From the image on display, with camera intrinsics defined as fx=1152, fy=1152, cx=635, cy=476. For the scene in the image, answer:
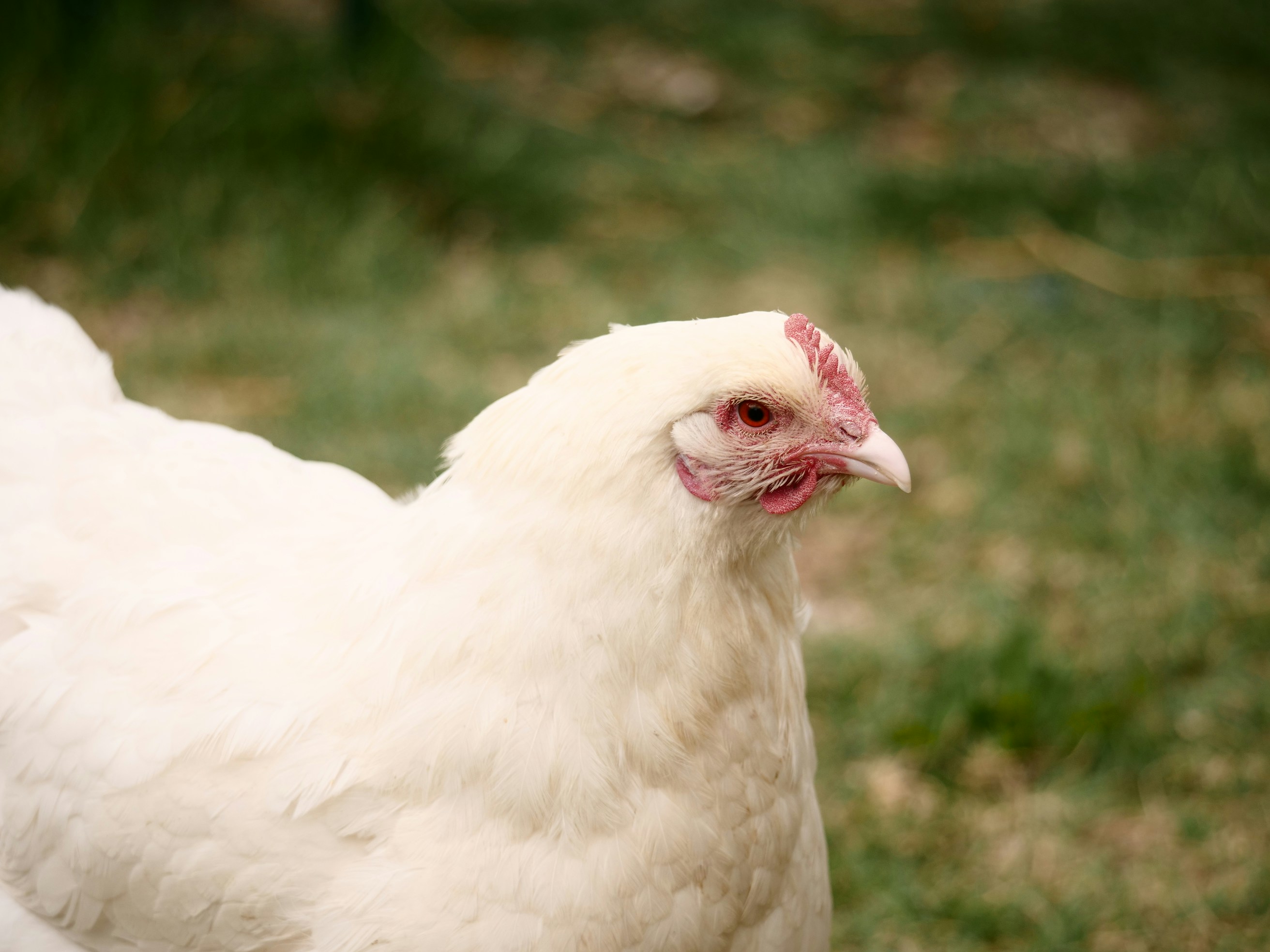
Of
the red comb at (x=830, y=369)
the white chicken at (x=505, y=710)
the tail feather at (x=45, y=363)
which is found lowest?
the white chicken at (x=505, y=710)

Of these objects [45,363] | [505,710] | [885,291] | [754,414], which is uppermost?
[885,291]

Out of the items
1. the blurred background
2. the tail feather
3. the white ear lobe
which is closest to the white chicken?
the white ear lobe

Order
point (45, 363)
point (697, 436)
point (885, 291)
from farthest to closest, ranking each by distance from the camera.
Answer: point (885, 291)
point (45, 363)
point (697, 436)

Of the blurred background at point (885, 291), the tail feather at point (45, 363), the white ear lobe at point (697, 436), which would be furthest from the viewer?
the blurred background at point (885, 291)

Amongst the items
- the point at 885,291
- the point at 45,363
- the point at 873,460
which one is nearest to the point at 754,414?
the point at 873,460

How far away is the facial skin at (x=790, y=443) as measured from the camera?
1.68 meters

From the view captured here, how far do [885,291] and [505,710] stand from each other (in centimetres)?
421

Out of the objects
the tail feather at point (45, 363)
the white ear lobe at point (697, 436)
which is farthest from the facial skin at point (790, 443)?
the tail feather at point (45, 363)

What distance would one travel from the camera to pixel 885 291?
5477mm

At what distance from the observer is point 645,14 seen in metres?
8.27

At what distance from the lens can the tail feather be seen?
2332 mm

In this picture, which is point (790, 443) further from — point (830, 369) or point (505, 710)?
point (505, 710)

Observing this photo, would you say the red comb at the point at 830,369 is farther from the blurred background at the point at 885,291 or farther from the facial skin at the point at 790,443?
the blurred background at the point at 885,291

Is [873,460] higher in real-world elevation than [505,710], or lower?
higher
